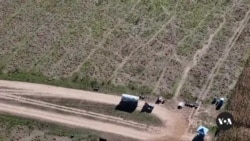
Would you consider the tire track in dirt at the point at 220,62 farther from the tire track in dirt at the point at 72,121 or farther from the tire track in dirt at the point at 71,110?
the tire track in dirt at the point at 71,110

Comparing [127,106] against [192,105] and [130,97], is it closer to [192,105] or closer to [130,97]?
[130,97]

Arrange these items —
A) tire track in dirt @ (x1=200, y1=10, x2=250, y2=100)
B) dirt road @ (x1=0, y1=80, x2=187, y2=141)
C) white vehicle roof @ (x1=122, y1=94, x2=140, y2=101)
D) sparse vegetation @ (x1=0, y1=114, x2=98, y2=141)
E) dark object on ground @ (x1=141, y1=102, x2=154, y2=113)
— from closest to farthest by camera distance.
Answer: dirt road @ (x1=0, y1=80, x2=187, y2=141), sparse vegetation @ (x1=0, y1=114, x2=98, y2=141), dark object on ground @ (x1=141, y1=102, x2=154, y2=113), white vehicle roof @ (x1=122, y1=94, x2=140, y2=101), tire track in dirt @ (x1=200, y1=10, x2=250, y2=100)

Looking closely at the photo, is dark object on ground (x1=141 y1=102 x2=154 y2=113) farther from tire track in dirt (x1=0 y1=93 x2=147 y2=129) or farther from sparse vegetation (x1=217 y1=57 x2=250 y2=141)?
sparse vegetation (x1=217 y1=57 x2=250 y2=141)

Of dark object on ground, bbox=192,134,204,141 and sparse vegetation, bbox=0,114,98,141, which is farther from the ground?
dark object on ground, bbox=192,134,204,141

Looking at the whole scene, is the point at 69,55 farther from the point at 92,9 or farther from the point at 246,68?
the point at 246,68

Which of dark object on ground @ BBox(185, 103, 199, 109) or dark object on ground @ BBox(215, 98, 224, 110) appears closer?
dark object on ground @ BBox(215, 98, 224, 110)

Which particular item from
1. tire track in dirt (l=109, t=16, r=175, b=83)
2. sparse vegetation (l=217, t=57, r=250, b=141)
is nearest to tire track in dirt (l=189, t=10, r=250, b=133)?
sparse vegetation (l=217, t=57, r=250, b=141)

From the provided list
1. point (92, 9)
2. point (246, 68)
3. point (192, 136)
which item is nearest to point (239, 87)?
point (246, 68)

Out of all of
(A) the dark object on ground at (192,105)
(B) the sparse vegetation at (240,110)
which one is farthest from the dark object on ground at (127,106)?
(B) the sparse vegetation at (240,110)

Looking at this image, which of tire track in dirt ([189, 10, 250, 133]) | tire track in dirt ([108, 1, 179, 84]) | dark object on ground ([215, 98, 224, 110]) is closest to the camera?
dark object on ground ([215, 98, 224, 110])

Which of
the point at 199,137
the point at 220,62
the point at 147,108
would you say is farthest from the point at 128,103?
the point at 220,62
